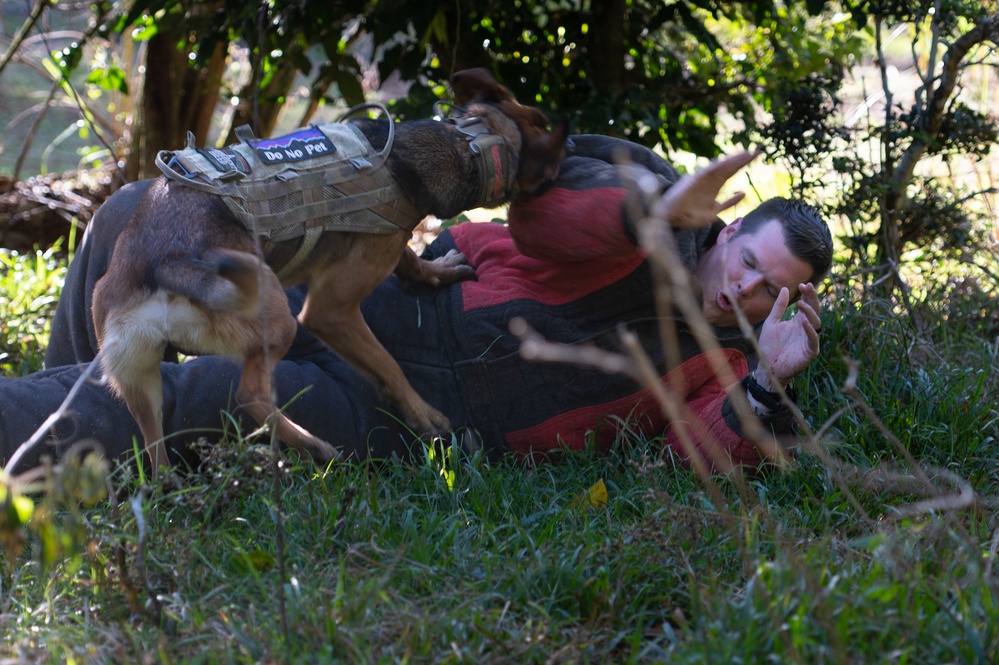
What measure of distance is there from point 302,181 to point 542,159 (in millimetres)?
896

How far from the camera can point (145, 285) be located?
8.79 ft

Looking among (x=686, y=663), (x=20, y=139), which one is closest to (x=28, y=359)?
(x=686, y=663)

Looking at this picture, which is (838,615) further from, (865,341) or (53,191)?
(53,191)

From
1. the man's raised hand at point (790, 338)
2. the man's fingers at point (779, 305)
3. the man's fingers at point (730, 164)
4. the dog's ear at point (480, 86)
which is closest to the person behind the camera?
the man's fingers at point (730, 164)

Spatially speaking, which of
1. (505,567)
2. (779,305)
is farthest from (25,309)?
(779,305)

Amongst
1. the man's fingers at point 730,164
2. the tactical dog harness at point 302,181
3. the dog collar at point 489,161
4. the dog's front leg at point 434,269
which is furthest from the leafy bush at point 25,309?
the man's fingers at point 730,164

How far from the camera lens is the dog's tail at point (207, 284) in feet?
8.52

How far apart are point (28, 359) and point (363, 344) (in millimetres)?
1947

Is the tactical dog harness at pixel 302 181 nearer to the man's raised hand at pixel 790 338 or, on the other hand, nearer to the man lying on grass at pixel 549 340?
the man lying on grass at pixel 549 340

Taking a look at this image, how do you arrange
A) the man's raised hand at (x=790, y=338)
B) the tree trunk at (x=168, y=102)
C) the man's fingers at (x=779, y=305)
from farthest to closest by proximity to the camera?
the tree trunk at (x=168, y=102)
the man's fingers at (x=779, y=305)
the man's raised hand at (x=790, y=338)

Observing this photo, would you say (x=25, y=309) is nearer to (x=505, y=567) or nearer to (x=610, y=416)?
(x=610, y=416)

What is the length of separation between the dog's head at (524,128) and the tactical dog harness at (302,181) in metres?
0.45

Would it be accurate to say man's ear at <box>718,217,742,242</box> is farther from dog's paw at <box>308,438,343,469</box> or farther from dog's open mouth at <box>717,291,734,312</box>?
dog's paw at <box>308,438,343,469</box>

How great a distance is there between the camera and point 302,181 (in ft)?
9.21
